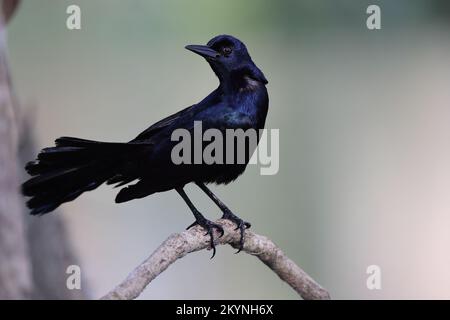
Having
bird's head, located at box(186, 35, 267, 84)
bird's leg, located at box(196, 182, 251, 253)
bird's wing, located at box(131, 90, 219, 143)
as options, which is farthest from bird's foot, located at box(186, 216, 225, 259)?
bird's head, located at box(186, 35, 267, 84)

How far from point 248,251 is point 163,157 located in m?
0.60

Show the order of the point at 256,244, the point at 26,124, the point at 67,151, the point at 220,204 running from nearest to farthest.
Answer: the point at 67,151 < the point at 256,244 < the point at 220,204 < the point at 26,124

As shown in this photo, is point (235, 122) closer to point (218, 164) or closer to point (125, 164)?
point (218, 164)

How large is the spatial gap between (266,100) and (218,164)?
1.35ft

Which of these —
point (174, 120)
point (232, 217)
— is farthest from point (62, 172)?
point (232, 217)

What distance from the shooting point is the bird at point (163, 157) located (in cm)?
313

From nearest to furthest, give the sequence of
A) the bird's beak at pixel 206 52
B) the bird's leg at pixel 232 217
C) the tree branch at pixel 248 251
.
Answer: the tree branch at pixel 248 251 < the bird's leg at pixel 232 217 < the bird's beak at pixel 206 52

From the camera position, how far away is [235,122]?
136 inches

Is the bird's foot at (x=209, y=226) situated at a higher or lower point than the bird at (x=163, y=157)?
lower

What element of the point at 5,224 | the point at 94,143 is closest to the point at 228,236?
the point at 94,143

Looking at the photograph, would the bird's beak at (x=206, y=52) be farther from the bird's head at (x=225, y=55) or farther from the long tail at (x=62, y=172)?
the long tail at (x=62, y=172)

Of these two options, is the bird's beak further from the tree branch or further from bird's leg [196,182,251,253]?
the tree branch

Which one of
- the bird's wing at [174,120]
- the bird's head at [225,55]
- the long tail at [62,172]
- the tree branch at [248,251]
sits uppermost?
the bird's head at [225,55]

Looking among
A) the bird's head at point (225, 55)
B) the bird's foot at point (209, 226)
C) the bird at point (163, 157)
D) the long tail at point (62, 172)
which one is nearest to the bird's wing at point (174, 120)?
the bird at point (163, 157)
